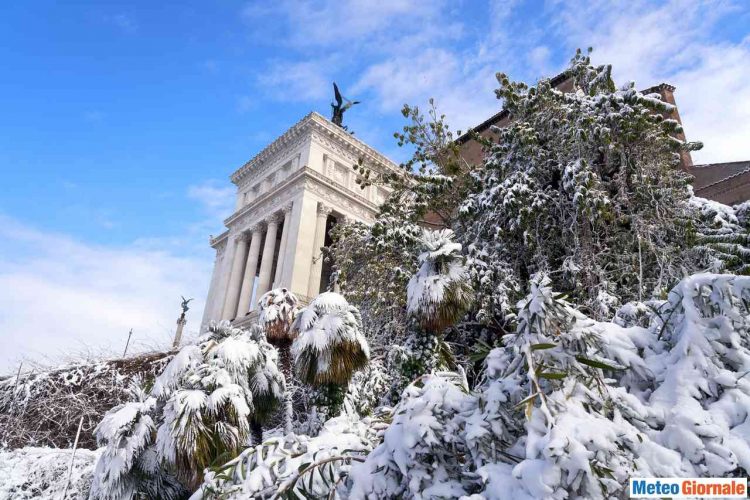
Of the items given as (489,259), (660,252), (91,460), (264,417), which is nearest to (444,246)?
(489,259)

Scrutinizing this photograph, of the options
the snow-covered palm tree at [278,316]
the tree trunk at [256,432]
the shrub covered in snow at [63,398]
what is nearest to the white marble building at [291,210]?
the shrub covered in snow at [63,398]

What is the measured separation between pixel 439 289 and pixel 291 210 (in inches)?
1084

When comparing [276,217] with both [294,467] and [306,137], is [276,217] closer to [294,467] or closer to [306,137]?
[306,137]

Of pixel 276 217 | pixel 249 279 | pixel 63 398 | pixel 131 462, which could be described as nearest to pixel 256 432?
pixel 131 462

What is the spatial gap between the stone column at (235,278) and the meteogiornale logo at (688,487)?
38.1m

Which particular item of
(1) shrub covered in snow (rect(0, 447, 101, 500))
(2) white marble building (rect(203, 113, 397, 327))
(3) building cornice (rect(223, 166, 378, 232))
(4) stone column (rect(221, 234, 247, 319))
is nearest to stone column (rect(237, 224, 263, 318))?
(2) white marble building (rect(203, 113, 397, 327))

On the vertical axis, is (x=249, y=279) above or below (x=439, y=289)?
above

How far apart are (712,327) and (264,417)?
1012cm

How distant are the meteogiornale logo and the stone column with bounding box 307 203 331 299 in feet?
99.6

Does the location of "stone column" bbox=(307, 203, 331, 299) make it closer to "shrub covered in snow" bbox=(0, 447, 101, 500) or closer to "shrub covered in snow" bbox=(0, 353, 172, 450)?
"shrub covered in snow" bbox=(0, 353, 172, 450)

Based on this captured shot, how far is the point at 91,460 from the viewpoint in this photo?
1585 centimetres

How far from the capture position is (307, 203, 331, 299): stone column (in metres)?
34.1

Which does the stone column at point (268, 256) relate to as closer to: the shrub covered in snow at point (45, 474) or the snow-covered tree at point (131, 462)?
the shrub covered in snow at point (45, 474)

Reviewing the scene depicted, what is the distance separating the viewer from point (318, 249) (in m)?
35.4
